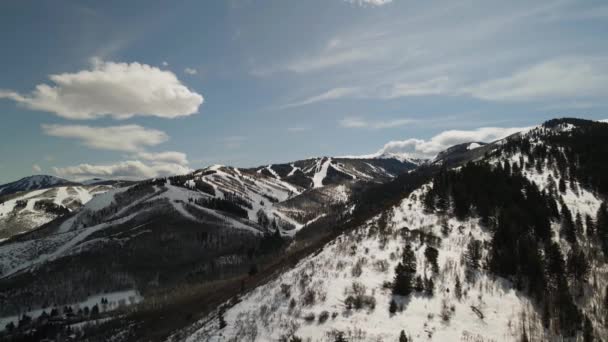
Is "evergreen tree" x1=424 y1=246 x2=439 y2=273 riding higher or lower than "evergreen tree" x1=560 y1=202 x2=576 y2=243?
lower

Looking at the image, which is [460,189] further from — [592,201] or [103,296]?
[103,296]

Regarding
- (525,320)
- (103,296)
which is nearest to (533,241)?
(525,320)

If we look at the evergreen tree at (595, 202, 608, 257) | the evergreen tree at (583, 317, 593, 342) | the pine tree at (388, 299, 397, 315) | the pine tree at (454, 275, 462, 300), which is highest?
the evergreen tree at (595, 202, 608, 257)

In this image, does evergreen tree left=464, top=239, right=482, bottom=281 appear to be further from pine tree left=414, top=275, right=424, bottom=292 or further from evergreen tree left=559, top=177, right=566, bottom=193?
evergreen tree left=559, top=177, right=566, bottom=193

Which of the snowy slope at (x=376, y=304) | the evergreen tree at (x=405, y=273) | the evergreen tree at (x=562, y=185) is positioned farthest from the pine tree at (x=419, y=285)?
the evergreen tree at (x=562, y=185)

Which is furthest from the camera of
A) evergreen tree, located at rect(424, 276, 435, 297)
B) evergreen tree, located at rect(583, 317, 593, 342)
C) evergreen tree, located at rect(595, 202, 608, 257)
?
evergreen tree, located at rect(595, 202, 608, 257)

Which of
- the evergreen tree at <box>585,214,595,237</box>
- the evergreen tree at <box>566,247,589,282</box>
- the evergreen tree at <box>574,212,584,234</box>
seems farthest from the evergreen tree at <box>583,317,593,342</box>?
the evergreen tree at <box>585,214,595,237</box>

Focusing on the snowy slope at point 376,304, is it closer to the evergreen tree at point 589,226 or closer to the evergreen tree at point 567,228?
the evergreen tree at point 567,228

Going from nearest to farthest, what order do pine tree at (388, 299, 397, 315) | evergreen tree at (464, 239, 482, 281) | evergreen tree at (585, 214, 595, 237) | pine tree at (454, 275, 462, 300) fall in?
1. pine tree at (388, 299, 397, 315)
2. pine tree at (454, 275, 462, 300)
3. evergreen tree at (464, 239, 482, 281)
4. evergreen tree at (585, 214, 595, 237)
